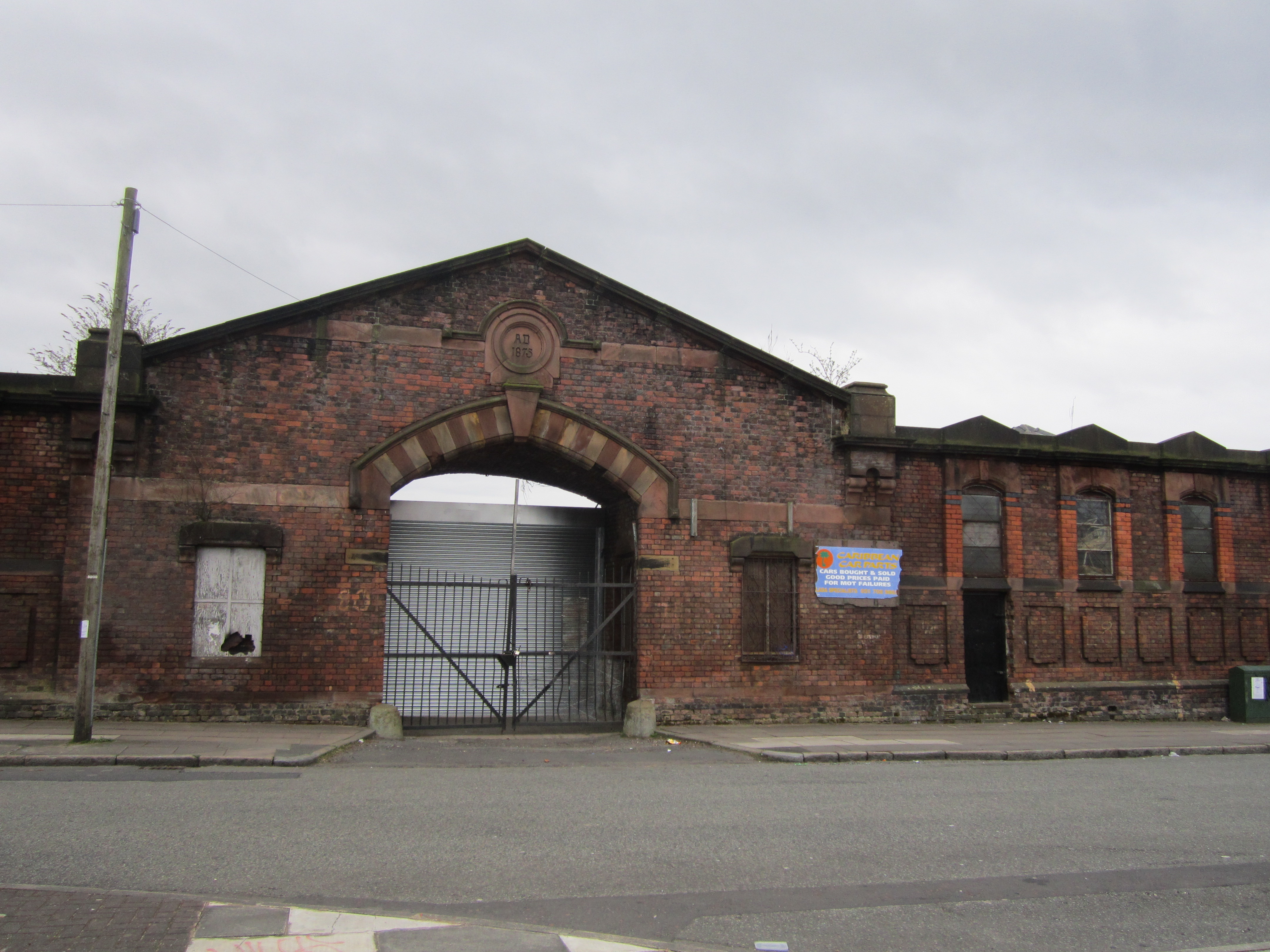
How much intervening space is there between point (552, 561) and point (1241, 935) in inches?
555

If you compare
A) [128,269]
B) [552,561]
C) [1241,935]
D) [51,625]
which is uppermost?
[128,269]

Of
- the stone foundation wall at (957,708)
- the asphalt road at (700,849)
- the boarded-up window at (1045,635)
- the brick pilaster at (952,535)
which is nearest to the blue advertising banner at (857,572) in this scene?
the brick pilaster at (952,535)

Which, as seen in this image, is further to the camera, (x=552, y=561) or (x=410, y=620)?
(x=552, y=561)

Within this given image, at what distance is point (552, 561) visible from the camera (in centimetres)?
1895

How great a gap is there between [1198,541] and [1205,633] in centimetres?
171

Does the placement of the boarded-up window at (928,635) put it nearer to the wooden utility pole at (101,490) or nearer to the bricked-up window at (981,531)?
the bricked-up window at (981,531)

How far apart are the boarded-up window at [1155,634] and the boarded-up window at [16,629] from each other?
17.5 m

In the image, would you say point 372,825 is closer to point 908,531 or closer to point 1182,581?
point 908,531

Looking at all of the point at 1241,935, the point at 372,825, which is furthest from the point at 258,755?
the point at 1241,935

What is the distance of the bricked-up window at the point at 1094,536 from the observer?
711 inches

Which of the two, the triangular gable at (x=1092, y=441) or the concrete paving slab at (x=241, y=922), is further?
the triangular gable at (x=1092, y=441)

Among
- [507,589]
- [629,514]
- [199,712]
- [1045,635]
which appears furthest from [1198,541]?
[199,712]

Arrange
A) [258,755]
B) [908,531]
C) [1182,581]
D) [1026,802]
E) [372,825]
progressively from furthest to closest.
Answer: [1182,581], [908,531], [258,755], [1026,802], [372,825]

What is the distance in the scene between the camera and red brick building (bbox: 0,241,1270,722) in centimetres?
1344
